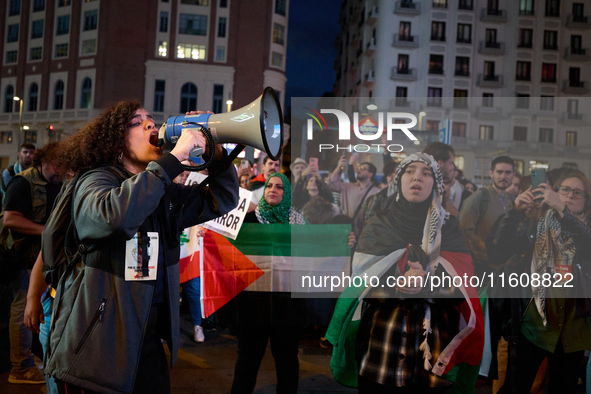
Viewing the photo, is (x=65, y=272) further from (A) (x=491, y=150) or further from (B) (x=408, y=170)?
(A) (x=491, y=150)

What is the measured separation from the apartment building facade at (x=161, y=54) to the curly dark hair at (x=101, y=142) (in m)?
32.3

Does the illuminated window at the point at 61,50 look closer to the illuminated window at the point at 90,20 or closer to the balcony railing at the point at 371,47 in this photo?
the illuminated window at the point at 90,20

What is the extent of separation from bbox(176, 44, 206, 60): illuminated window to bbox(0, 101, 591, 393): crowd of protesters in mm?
33151

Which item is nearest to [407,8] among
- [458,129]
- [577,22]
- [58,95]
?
[577,22]

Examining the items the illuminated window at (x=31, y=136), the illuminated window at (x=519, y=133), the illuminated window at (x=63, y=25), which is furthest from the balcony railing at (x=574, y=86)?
the illuminated window at (x=31, y=136)

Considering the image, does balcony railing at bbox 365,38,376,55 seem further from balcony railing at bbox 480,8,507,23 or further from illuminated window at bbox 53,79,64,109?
illuminated window at bbox 53,79,64,109

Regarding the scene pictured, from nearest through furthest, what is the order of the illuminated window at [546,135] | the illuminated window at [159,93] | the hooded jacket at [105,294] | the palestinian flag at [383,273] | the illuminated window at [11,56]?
the hooded jacket at [105,294]
the palestinian flag at [383,273]
the illuminated window at [546,135]
the illuminated window at [159,93]
the illuminated window at [11,56]

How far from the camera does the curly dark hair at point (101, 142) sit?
1.93 m

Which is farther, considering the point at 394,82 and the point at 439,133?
the point at 394,82

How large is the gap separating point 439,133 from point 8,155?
4231 centimetres

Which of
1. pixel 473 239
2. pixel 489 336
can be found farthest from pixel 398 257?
pixel 489 336

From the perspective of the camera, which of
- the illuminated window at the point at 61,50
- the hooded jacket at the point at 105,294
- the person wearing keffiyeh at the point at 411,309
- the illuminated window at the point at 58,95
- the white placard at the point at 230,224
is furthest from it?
the illuminated window at the point at 58,95

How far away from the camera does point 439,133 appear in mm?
2955

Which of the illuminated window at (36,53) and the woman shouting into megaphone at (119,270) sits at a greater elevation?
the illuminated window at (36,53)
